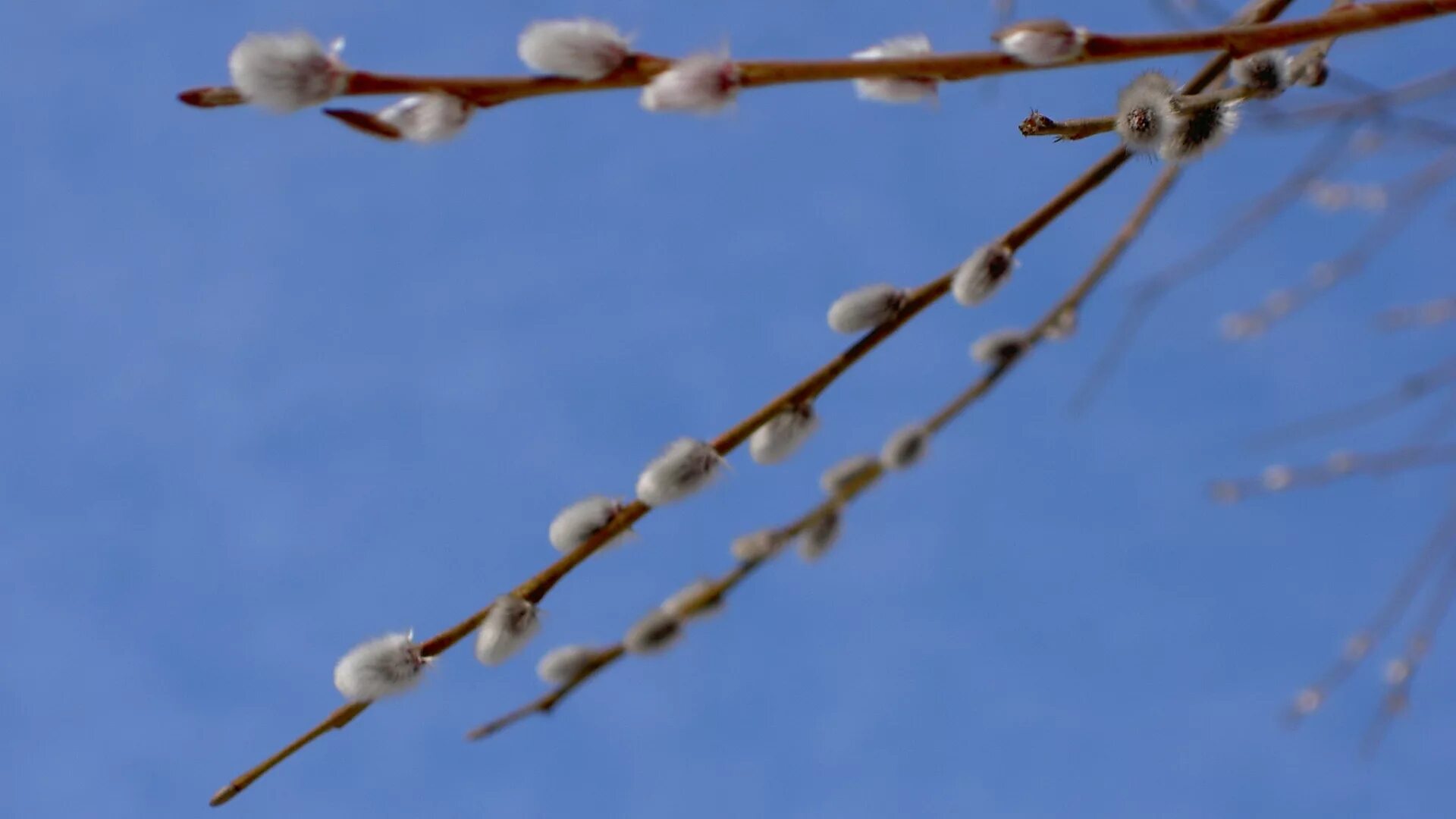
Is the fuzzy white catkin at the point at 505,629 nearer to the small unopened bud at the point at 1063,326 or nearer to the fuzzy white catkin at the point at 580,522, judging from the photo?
the fuzzy white catkin at the point at 580,522

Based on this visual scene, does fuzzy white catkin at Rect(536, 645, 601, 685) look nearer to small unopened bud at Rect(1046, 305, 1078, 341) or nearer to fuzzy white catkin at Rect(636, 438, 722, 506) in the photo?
fuzzy white catkin at Rect(636, 438, 722, 506)

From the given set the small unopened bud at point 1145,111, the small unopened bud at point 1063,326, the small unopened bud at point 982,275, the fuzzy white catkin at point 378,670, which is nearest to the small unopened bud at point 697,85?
the small unopened bud at point 1145,111

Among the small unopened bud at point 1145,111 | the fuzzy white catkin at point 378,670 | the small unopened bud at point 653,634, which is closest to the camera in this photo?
the small unopened bud at point 1145,111

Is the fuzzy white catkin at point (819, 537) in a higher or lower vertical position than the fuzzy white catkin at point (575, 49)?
lower

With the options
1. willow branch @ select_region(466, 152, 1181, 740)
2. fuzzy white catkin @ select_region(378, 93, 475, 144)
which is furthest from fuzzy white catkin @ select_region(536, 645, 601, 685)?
fuzzy white catkin @ select_region(378, 93, 475, 144)

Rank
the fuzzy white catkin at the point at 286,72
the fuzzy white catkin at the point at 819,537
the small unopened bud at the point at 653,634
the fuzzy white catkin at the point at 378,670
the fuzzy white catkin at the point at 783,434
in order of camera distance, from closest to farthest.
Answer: the fuzzy white catkin at the point at 286,72 → the fuzzy white catkin at the point at 378,670 → the fuzzy white catkin at the point at 783,434 → the small unopened bud at the point at 653,634 → the fuzzy white catkin at the point at 819,537

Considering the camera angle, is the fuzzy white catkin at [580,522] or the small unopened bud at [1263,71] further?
the fuzzy white catkin at [580,522]

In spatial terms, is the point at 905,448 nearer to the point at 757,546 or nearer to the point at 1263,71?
the point at 757,546

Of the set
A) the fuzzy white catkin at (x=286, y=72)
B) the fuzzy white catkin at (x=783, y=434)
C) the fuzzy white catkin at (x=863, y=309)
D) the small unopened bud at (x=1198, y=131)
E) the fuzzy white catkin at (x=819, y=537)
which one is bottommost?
the fuzzy white catkin at (x=819, y=537)
